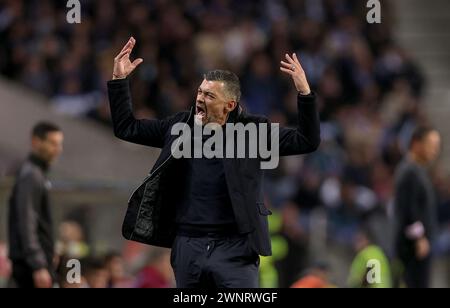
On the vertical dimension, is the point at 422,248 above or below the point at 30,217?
below

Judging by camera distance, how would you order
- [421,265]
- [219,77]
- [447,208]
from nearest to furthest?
[219,77]
[421,265]
[447,208]

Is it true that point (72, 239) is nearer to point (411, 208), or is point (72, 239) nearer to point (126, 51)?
point (411, 208)

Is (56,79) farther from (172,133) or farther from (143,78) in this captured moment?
(172,133)

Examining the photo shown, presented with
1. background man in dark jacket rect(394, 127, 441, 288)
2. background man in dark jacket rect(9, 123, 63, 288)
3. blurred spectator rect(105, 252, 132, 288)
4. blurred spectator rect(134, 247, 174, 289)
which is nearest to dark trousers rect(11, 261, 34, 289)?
background man in dark jacket rect(9, 123, 63, 288)

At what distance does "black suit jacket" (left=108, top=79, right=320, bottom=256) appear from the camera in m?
7.50

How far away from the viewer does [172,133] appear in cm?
764

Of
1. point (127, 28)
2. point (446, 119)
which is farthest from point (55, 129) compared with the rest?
point (446, 119)

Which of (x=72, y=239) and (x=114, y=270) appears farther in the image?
(x=72, y=239)

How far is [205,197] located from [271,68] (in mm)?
9488

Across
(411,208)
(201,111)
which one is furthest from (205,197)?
(411,208)

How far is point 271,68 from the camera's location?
55.7ft

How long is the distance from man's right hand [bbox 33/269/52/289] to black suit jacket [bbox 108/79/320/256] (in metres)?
2.09

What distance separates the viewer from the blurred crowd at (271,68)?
15750 mm

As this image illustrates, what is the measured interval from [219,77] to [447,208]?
27.0ft
